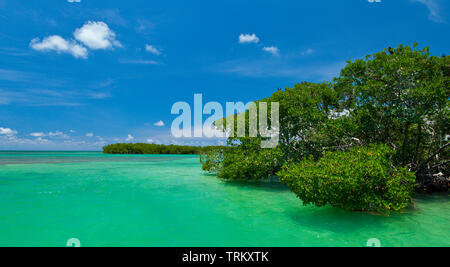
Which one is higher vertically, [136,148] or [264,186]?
[136,148]

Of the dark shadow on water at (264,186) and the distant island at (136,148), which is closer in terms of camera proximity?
the dark shadow on water at (264,186)

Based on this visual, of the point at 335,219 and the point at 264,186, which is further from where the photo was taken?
the point at 264,186

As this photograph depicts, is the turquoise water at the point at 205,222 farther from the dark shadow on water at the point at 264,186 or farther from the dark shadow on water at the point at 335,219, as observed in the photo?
the dark shadow on water at the point at 264,186

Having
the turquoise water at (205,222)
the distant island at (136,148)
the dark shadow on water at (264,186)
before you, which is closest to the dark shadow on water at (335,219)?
the turquoise water at (205,222)

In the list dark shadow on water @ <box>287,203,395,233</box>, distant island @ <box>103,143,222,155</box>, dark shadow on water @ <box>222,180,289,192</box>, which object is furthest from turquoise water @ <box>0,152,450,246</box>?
distant island @ <box>103,143,222,155</box>

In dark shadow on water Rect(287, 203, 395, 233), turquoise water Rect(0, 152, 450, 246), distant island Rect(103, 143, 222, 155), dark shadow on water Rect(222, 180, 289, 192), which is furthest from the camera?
distant island Rect(103, 143, 222, 155)

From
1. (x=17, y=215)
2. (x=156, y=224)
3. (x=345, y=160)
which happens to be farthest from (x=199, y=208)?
(x=17, y=215)

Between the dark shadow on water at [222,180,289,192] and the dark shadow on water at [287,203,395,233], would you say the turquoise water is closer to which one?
the dark shadow on water at [287,203,395,233]

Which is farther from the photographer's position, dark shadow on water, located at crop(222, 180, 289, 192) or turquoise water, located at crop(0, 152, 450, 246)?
dark shadow on water, located at crop(222, 180, 289, 192)

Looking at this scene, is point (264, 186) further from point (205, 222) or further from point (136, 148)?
point (136, 148)

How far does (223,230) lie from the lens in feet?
19.3

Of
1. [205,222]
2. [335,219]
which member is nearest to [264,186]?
[335,219]
